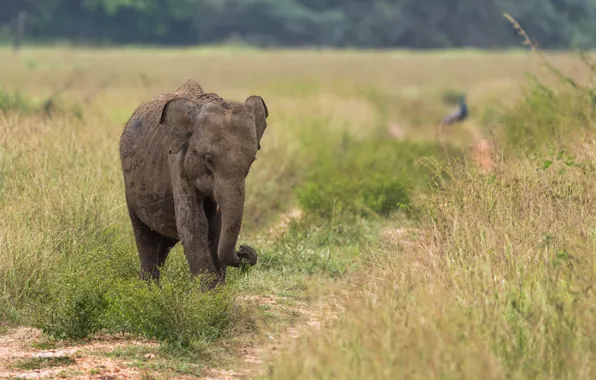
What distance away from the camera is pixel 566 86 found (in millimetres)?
18031

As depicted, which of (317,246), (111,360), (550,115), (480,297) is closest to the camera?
(480,297)

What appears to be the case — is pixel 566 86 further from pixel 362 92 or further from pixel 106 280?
pixel 362 92

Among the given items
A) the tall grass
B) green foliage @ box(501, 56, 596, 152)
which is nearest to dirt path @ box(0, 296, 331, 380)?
the tall grass

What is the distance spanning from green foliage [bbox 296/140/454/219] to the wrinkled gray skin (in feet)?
11.1

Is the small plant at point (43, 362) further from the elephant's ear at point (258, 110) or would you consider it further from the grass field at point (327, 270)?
the elephant's ear at point (258, 110)

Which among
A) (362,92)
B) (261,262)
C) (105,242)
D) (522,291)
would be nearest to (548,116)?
(261,262)

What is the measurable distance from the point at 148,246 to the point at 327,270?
2.35 m

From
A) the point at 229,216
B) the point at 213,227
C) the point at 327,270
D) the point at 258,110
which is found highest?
the point at 258,110

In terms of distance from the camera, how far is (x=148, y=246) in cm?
1059

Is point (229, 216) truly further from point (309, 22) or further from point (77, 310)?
point (309, 22)

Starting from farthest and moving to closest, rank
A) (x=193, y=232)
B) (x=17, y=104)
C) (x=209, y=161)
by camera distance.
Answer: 1. (x=17, y=104)
2. (x=193, y=232)
3. (x=209, y=161)

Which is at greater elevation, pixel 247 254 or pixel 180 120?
pixel 180 120

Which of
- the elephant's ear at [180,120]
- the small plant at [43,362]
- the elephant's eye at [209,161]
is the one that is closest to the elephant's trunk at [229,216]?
the elephant's eye at [209,161]

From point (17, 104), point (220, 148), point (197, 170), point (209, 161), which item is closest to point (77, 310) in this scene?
point (197, 170)
